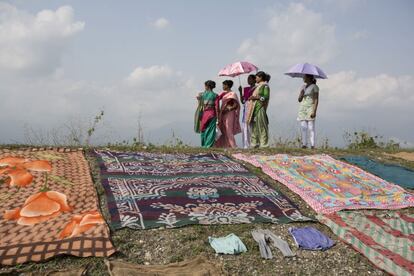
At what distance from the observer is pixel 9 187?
16.1 ft

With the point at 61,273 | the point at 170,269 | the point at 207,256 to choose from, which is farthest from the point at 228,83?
the point at 61,273

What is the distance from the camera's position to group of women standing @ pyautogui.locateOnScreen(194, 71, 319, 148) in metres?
8.68

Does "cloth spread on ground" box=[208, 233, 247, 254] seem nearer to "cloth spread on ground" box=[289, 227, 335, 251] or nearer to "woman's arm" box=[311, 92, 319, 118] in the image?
"cloth spread on ground" box=[289, 227, 335, 251]

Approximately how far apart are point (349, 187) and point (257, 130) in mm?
3116

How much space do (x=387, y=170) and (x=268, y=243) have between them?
3.91 meters

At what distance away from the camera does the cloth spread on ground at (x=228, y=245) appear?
3869mm

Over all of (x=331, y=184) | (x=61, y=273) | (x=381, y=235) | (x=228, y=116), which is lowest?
(x=381, y=235)

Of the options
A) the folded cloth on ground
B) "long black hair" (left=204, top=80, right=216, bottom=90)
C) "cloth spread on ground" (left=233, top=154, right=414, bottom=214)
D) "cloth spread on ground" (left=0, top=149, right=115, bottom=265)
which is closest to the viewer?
the folded cloth on ground

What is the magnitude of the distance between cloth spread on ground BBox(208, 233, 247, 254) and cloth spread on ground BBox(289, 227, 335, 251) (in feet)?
2.12

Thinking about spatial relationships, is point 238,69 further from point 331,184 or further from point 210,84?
point 331,184

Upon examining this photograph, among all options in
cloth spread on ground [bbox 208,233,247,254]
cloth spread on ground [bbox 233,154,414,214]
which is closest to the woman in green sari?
cloth spread on ground [bbox 233,154,414,214]

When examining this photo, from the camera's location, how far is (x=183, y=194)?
506 centimetres

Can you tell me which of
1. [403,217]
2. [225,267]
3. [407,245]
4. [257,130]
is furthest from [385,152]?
[225,267]

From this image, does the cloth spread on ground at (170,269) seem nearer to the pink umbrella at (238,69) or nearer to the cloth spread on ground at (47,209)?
the cloth spread on ground at (47,209)
